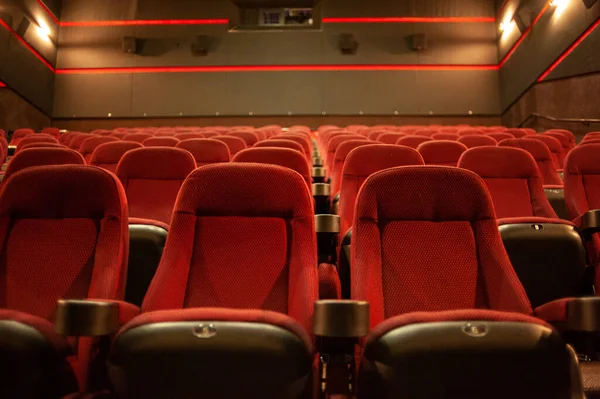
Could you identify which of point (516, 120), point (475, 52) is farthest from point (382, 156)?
point (475, 52)

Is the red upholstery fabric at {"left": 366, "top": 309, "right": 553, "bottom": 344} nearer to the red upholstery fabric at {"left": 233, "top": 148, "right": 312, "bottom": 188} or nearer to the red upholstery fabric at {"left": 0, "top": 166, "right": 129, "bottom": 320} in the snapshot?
the red upholstery fabric at {"left": 0, "top": 166, "right": 129, "bottom": 320}

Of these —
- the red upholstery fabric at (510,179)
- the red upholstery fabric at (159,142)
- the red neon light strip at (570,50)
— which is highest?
the red neon light strip at (570,50)

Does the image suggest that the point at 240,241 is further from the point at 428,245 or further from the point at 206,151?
the point at 206,151

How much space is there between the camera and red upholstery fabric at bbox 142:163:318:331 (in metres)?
0.84

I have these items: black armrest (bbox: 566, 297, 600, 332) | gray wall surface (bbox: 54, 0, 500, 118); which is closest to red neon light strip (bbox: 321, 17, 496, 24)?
gray wall surface (bbox: 54, 0, 500, 118)

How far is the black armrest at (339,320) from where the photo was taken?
56 centimetres

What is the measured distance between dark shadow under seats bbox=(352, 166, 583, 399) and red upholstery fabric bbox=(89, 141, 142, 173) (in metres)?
1.28

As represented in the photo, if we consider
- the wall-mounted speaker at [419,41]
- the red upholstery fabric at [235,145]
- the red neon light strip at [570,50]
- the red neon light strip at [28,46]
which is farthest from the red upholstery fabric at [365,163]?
the red neon light strip at [28,46]

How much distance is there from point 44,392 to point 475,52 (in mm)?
5605

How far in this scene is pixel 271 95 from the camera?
17.8 ft

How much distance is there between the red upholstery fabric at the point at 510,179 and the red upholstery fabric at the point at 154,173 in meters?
0.85

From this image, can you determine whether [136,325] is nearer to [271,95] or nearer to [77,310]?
[77,310]

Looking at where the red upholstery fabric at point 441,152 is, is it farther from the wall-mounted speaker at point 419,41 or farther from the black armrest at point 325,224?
the wall-mounted speaker at point 419,41

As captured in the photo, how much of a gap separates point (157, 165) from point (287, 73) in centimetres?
419
